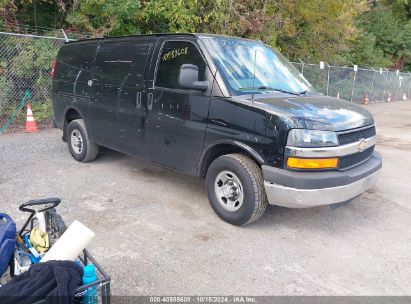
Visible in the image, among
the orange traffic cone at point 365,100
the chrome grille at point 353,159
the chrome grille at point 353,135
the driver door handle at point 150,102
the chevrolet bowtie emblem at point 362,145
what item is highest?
the driver door handle at point 150,102

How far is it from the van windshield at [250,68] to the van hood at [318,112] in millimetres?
258

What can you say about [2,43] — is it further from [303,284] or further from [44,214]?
[303,284]

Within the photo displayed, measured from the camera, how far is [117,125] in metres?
5.34

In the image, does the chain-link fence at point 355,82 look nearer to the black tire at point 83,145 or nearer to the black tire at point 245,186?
the black tire at point 83,145

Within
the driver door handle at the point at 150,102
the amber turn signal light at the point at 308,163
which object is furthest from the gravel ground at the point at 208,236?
the driver door handle at the point at 150,102

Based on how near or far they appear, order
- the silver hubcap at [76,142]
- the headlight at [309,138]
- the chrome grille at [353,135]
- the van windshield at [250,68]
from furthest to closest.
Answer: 1. the silver hubcap at [76,142]
2. the van windshield at [250,68]
3. the chrome grille at [353,135]
4. the headlight at [309,138]

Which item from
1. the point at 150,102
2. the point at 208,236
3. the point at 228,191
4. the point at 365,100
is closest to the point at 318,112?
the point at 228,191

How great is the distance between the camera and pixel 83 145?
614 centimetres

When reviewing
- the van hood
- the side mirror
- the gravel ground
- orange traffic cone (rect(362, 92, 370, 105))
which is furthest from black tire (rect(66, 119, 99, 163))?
orange traffic cone (rect(362, 92, 370, 105))

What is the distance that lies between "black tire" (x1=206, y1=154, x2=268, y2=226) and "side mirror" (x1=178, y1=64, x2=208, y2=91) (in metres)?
0.83

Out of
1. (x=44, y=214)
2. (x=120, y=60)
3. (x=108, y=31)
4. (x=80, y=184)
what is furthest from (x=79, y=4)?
(x=44, y=214)

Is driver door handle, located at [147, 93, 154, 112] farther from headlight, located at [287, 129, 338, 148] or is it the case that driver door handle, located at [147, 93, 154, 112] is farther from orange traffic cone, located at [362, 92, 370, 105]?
orange traffic cone, located at [362, 92, 370, 105]

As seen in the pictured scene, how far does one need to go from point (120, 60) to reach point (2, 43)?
5.13 meters

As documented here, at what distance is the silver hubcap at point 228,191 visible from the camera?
404 cm
